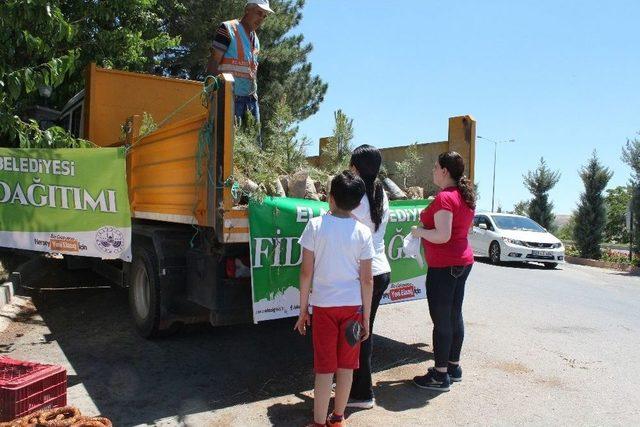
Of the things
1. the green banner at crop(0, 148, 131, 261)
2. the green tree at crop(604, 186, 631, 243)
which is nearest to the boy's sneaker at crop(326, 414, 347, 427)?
the green banner at crop(0, 148, 131, 261)

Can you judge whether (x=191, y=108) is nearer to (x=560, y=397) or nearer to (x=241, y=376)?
(x=241, y=376)

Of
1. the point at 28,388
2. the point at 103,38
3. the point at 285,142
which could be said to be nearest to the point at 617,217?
the point at 103,38

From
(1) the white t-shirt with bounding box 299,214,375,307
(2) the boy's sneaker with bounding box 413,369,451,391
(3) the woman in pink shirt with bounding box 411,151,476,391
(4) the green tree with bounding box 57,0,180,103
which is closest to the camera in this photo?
(1) the white t-shirt with bounding box 299,214,375,307

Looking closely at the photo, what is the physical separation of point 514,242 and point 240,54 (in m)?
12.5

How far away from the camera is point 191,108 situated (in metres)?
7.46

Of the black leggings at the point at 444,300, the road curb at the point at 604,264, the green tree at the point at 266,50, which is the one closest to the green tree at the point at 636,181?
the road curb at the point at 604,264

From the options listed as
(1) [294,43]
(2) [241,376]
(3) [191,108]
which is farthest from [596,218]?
(2) [241,376]

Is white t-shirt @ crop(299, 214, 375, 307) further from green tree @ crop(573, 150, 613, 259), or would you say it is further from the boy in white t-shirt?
green tree @ crop(573, 150, 613, 259)

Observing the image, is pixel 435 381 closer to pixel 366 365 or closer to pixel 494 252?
pixel 366 365

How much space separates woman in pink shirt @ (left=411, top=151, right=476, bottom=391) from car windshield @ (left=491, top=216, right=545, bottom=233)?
43.9 ft

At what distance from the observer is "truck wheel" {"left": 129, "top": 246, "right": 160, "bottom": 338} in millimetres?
5309

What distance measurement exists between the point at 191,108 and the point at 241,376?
392 cm

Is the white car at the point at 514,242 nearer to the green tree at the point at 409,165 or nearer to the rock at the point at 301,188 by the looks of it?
the green tree at the point at 409,165

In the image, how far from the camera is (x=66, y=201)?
5.09m
